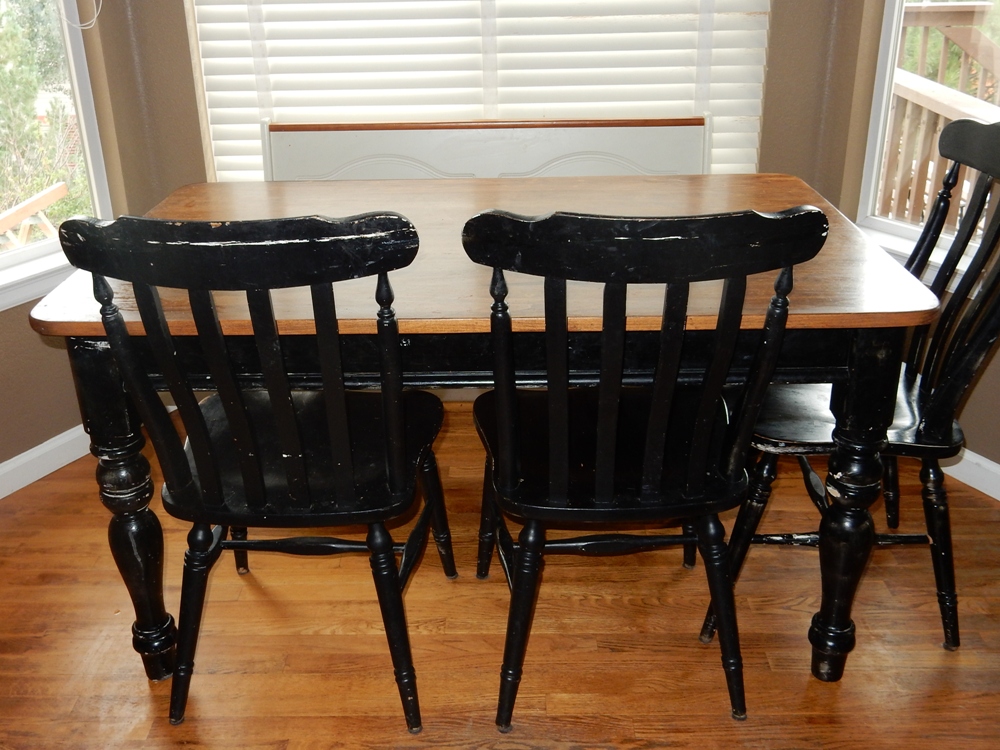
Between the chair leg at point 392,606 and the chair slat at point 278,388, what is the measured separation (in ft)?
0.48

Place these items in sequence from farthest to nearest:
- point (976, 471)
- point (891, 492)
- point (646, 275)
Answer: point (976, 471), point (891, 492), point (646, 275)

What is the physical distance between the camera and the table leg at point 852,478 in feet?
4.51

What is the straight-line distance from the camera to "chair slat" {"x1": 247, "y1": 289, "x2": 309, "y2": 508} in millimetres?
1172

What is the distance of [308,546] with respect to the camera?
1.54m

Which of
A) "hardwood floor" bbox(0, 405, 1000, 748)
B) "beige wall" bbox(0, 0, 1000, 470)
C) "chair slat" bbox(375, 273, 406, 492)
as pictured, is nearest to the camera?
"chair slat" bbox(375, 273, 406, 492)

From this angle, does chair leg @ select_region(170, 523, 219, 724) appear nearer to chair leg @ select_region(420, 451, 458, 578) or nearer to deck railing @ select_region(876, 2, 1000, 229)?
chair leg @ select_region(420, 451, 458, 578)

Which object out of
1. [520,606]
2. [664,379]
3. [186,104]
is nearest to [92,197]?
[186,104]

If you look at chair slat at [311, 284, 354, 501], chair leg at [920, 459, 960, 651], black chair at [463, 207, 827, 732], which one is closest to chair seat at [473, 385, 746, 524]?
black chair at [463, 207, 827, 732]

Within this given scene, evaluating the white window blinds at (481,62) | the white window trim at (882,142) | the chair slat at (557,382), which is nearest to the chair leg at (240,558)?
the chair slat at (557,382)

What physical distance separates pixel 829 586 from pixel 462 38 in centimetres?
199

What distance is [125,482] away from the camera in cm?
147

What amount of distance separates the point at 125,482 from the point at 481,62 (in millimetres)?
1857

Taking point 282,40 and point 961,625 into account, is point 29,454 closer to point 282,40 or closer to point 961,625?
point 282,40

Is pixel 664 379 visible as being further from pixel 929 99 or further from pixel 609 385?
pixel 929 99
